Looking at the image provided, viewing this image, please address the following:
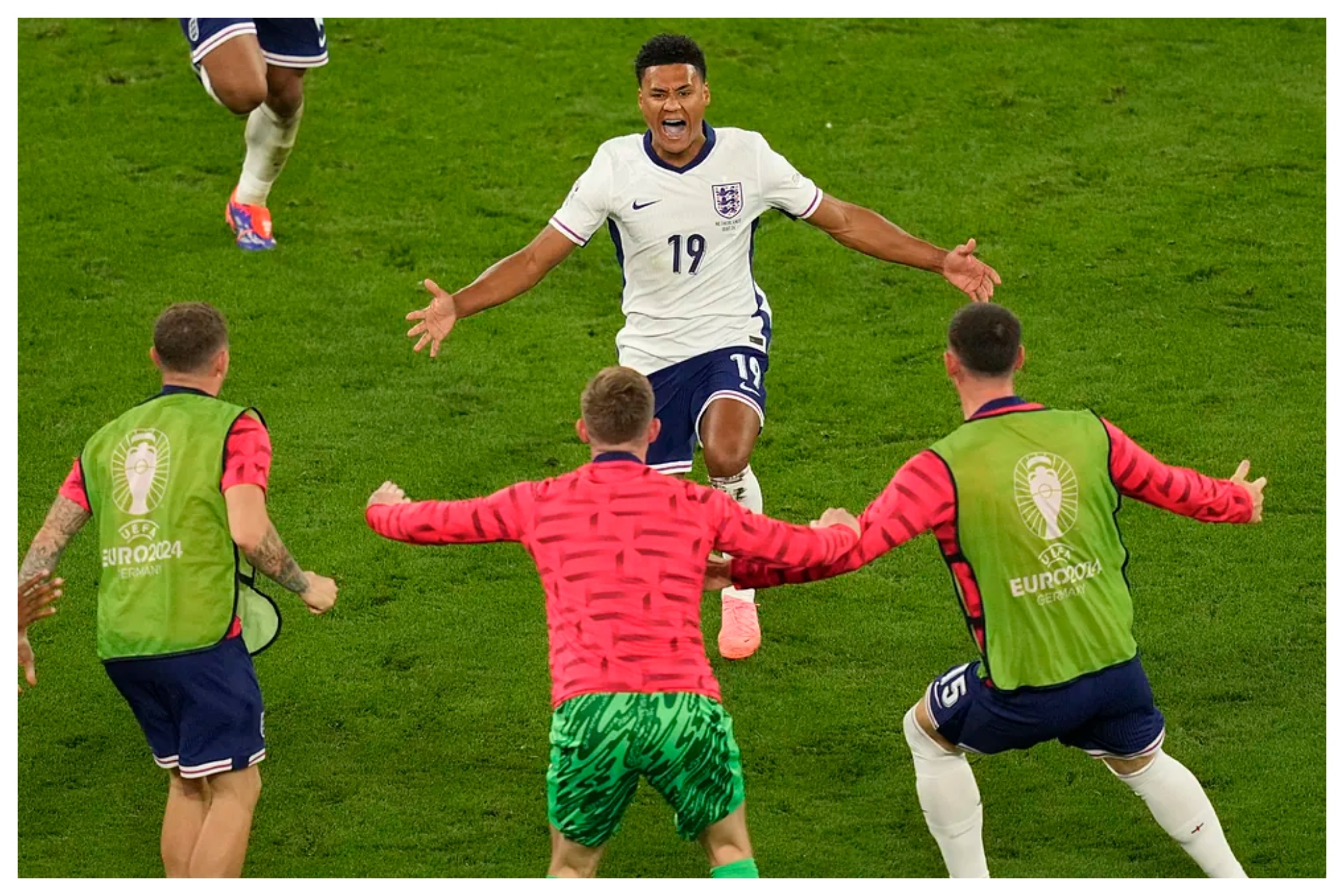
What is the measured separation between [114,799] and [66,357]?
396cm

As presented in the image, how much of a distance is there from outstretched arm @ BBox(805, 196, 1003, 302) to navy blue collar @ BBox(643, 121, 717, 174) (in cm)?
49

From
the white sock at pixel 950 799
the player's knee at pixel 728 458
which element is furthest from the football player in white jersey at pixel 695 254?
the white sock at pixel 950 799

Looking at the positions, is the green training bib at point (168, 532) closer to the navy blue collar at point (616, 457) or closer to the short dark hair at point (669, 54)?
the navy blue collar at point (616, 457)

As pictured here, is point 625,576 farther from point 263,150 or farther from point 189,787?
point 263,150

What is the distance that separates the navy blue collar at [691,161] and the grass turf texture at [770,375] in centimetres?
192

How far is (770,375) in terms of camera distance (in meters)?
10.3

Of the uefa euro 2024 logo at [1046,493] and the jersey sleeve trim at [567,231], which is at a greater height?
the jersey sleeve trim at [567,231]

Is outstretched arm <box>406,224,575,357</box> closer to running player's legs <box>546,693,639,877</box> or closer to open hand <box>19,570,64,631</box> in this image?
open hand <box>19,570,64,631</box>

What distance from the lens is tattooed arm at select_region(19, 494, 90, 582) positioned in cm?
612

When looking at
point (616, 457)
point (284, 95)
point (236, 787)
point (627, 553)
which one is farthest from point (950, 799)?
point (284, 95)

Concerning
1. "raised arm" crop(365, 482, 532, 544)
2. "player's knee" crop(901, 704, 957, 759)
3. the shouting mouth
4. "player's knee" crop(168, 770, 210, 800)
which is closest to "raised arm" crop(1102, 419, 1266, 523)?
"player's knee" crop(901, 704, 957, 759)

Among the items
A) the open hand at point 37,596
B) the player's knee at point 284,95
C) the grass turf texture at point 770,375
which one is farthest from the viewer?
the player's knee at point 284,95

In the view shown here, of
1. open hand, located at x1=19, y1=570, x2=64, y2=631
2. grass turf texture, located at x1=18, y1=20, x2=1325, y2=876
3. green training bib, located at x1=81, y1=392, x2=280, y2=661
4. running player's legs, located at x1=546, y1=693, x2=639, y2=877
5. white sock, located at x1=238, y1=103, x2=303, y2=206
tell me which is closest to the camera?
running player's legs, located at x1=546, y1=693, x2=639, y2=877

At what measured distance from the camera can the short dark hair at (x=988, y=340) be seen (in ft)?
18.8
